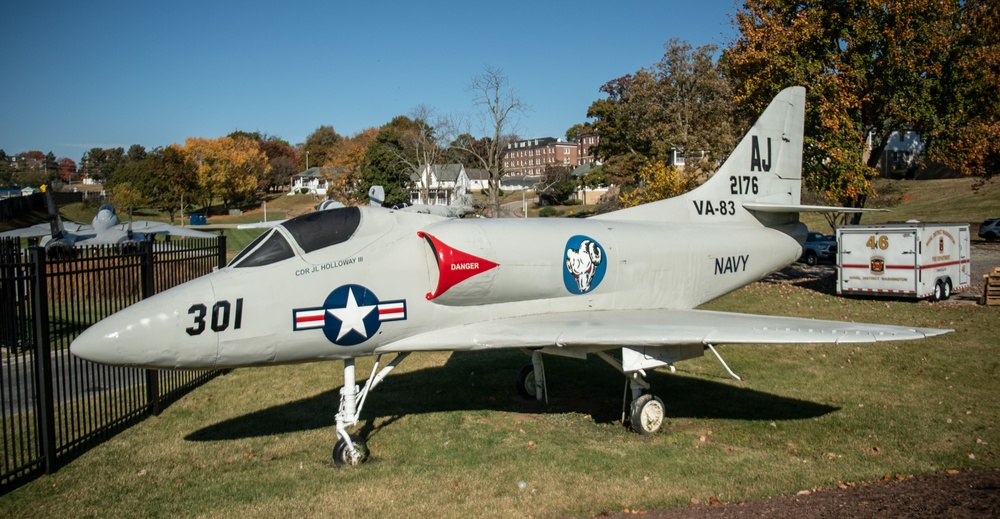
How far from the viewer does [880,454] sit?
7.90 meters

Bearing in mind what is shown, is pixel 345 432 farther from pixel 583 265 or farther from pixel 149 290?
pixel 149 290

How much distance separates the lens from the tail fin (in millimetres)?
11484

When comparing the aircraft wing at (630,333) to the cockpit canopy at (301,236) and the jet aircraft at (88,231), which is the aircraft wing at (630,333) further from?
the jet aircraft at (88,231)

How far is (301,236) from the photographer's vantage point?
7762mm

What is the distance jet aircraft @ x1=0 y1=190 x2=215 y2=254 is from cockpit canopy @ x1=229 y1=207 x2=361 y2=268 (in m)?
15.0

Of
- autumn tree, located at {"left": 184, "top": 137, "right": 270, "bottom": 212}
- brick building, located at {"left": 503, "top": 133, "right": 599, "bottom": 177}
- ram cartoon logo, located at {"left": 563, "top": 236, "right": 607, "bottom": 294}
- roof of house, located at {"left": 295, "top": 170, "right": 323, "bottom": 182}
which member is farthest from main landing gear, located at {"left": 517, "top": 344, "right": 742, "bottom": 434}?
brick building, located at {"left": 503, "top": 133, "right": 599, "bottom": 177}

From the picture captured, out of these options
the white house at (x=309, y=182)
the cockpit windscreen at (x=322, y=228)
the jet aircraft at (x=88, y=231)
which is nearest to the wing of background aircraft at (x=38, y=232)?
the jet aircraft at (x=88, y=231)

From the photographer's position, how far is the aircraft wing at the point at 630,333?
7746 mm

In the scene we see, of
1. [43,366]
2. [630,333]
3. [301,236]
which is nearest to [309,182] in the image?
[43,366]

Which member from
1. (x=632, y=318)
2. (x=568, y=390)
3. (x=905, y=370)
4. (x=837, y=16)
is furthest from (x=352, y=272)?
(x=837, y=16)

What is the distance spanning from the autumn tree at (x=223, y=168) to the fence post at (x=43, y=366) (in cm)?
8109

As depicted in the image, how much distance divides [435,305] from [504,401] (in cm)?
313

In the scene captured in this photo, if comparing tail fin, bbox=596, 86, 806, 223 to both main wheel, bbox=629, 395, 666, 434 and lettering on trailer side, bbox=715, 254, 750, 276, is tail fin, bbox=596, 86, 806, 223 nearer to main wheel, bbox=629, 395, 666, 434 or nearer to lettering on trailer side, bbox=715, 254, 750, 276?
lettering on trailer side, bbox=715, 254, 750, 276

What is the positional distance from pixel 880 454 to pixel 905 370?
505cm
